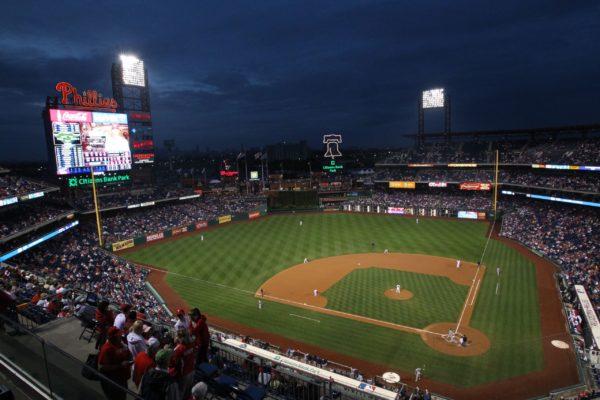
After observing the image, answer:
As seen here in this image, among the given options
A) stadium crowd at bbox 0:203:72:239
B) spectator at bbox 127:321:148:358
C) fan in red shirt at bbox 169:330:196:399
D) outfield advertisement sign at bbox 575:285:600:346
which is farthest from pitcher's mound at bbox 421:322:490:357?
stadium crowd at bbox 0:203:72:239

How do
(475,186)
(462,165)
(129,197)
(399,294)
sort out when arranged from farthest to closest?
(462,165)
(475,186)
(129,197)
(399,294)

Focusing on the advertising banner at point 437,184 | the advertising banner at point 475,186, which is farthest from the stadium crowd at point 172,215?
the advertising banner at point 475,186

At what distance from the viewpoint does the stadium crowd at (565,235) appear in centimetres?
2542

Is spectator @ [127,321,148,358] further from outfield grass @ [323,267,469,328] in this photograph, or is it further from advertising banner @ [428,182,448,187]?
advertising banner @ [428,182,448,187]

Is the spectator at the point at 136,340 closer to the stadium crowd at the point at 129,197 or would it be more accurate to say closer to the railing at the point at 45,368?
the railing at the point at 45,368

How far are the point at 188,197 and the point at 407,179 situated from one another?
35.4 m

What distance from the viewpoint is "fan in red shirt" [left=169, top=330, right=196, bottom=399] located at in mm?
5428

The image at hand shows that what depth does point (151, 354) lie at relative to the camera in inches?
236

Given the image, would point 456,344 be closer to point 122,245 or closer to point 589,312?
point 589,312

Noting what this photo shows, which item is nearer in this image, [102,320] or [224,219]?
[102,320]

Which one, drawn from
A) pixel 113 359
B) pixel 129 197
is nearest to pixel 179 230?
pixel 129 197

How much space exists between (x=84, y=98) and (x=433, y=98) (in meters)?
51.7

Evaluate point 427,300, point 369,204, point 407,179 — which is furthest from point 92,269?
point 407,179

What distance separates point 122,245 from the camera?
3866 centimetres
